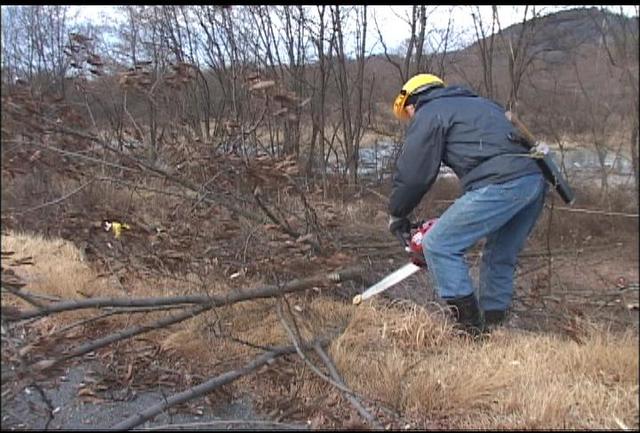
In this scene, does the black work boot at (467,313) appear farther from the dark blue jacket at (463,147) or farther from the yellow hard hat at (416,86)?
the yellow hard hat at (416,86)

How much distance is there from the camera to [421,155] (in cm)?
420

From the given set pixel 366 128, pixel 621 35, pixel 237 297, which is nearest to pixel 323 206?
pixel 237 297

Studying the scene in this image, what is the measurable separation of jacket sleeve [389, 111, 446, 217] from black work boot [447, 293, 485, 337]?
0.68m

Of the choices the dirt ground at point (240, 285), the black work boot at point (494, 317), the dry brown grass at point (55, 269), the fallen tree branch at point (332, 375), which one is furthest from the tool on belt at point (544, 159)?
the dry brown grass at point (55, 269)

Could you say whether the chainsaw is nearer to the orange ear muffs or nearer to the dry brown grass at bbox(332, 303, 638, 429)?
the dry brown grass at bbox(332, 303, 638, 429)

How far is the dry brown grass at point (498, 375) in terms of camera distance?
316 centimetres

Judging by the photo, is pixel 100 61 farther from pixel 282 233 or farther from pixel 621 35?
pixel 621 35

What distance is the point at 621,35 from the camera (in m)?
3.72

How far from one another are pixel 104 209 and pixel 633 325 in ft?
11.9

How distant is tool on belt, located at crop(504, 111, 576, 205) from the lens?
4.18 meters

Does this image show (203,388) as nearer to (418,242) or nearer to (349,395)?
(349,395)

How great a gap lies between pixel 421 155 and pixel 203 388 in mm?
1800

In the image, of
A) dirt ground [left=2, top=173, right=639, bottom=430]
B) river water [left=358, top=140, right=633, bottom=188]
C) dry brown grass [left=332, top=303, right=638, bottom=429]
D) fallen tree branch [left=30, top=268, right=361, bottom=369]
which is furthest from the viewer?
fallen tree branch [left=30, top=268, right=361, bottom=369]

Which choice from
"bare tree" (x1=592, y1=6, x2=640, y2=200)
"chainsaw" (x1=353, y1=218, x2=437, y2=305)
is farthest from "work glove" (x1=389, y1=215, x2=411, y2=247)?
"bare tree" (x1=592, y1=6, x2=640, y2=200)
